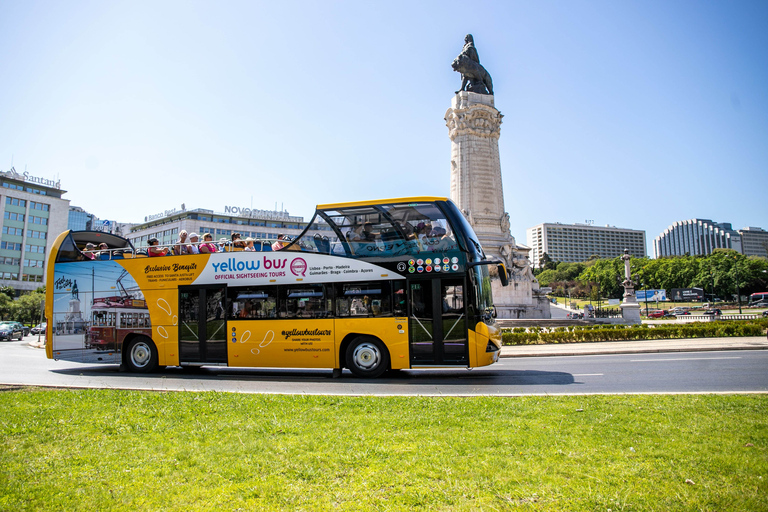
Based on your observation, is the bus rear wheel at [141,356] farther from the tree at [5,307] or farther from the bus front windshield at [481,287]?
the tree at [5,307]

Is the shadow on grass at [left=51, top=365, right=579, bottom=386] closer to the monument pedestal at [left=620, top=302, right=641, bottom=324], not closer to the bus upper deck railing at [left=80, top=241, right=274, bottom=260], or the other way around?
the bus upper deck railing at [left=80, top=241, right=274, bottom=260]

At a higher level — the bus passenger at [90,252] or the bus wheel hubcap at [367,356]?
the bus passenger at [90,252]

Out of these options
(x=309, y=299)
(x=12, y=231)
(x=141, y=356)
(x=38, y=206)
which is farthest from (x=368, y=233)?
(x=38, y=206)

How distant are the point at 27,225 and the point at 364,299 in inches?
3187

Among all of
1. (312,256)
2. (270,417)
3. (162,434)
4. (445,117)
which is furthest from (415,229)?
(445,117)

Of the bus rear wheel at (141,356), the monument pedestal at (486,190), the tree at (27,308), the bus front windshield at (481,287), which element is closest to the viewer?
the bus front windshield at (481,287)

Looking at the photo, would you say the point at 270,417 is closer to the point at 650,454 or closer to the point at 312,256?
the point at 650,454

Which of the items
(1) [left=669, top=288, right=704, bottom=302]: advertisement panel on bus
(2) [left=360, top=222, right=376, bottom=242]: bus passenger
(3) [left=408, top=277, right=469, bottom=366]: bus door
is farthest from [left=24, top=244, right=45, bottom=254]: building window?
(1) [left=669, top=288, right=704, bottom=302]: advertisement panel on bus

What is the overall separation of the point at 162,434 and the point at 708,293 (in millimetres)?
117583

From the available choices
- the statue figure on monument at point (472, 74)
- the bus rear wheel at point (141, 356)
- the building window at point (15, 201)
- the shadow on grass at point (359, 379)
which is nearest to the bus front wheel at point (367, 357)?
the shadow on grass at point (359, 379)

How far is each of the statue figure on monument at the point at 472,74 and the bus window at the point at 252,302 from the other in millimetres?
35238

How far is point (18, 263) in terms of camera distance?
7175 centimetres

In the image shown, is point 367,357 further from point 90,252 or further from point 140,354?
point 90,252

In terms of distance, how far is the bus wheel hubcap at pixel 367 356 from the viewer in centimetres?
1179
